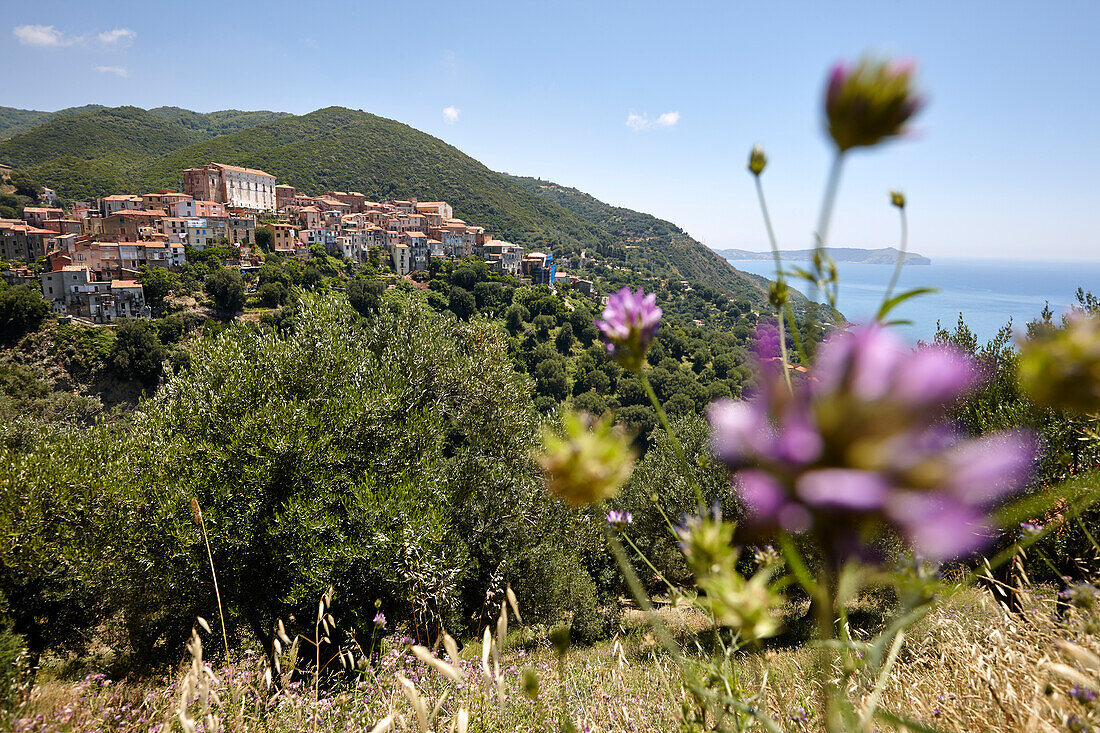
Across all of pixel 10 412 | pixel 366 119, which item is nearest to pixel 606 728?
pixel 10 412

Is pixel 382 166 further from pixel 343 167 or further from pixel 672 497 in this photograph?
pixel 672 497

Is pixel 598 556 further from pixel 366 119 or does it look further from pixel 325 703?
pixel 366 119

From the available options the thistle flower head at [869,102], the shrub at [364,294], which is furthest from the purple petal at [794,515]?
the shrub at [364,294]

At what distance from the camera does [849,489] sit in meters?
0.66

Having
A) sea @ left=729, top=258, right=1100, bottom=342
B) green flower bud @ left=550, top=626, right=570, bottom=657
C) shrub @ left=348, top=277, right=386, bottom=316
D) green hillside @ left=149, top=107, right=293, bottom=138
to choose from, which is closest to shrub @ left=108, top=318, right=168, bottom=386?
shrub @ left=348, top=277, right=386, bottom=316

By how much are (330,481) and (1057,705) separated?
922 centimetres

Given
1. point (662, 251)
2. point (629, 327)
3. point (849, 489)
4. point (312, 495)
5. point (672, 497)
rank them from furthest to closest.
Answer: point (662, 251) → point (672, 497) → point (312, 495) → point (629, 327) → point (849, 489)

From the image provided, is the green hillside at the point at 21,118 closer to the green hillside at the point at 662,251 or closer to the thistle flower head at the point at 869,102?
the green hillside at the point at 662,251

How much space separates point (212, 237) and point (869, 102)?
84501mm

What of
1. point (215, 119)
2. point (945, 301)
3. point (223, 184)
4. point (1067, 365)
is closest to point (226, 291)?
point (223, 184)

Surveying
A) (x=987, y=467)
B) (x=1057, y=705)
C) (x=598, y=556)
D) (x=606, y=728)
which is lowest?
(x=598, y=556)

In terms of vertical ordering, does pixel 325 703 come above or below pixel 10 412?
above

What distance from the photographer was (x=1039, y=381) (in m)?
0.77

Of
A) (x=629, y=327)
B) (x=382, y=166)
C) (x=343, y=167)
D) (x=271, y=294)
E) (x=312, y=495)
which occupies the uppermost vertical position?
(x=382, y=166)
